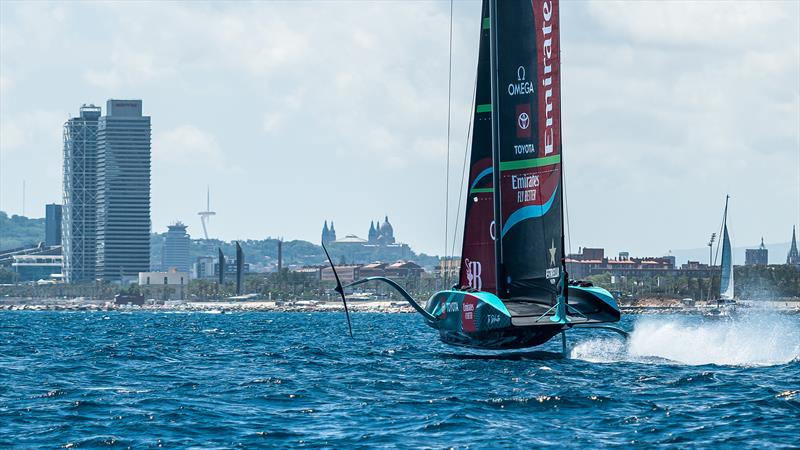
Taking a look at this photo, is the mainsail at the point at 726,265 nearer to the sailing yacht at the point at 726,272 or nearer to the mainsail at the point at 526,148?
the sailing yacht at the point at 726,272

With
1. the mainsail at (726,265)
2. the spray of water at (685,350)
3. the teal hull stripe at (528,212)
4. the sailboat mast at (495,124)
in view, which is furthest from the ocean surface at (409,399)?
the mainsail at (726,265)

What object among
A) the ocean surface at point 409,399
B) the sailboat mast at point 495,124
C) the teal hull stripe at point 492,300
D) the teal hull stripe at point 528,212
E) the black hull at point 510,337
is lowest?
the ocean surface at point 409,399

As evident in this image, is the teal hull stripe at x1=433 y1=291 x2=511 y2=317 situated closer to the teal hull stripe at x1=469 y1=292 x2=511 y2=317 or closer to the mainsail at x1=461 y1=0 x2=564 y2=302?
the teal hull stripe at x1=469 y1=292 x2=511 y2=317

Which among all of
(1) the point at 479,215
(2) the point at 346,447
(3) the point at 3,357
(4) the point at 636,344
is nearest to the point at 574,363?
(1) the point at 479,215

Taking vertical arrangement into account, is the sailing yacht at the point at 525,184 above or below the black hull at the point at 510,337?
above

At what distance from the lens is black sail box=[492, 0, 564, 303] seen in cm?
3944

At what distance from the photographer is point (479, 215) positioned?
142 feet

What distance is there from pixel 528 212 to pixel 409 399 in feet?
35.9

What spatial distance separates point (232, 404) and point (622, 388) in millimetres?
9846

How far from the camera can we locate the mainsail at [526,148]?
39.5m

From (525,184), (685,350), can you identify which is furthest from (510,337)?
(685,350)

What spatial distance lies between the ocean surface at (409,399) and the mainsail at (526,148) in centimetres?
308

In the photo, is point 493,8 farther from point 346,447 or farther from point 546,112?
point 346,447

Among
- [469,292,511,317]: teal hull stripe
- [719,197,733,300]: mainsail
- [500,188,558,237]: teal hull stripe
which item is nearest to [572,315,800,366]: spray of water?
[469,292,511,317]: teal hull stripe
